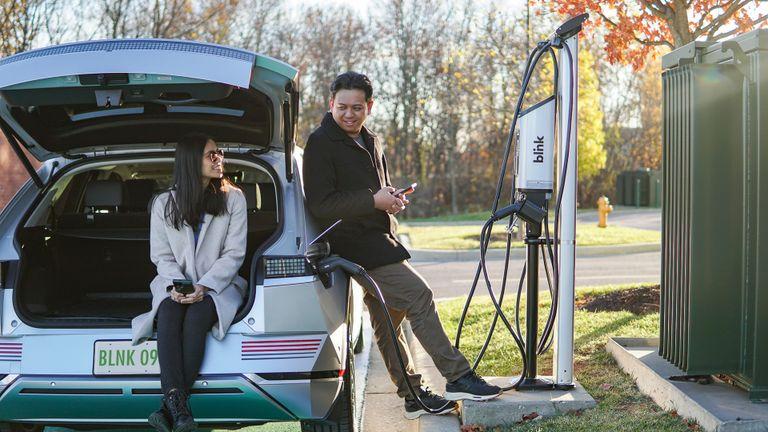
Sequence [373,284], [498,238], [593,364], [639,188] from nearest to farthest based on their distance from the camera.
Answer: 1. [373,284]
2. [593,364]
3. [498,238]
4. [639,188]

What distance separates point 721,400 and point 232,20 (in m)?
22.0

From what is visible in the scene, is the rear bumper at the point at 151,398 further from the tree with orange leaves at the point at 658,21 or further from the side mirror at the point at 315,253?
the tree with orange leaves at the point at 658,21

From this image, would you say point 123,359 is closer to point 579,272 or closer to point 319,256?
point 319,256

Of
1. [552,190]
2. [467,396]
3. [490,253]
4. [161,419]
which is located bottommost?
[490,253]

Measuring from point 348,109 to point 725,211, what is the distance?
78.1 inches

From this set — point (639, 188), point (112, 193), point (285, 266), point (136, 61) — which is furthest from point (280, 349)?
point (639, 188)

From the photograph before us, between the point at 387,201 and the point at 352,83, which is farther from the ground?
the point at 352,83

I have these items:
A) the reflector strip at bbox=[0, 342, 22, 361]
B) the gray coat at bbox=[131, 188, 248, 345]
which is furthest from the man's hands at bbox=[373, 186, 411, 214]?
the reflector strip at bbox=[0, 342, 22, 361]

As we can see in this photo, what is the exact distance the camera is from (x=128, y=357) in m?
4.09

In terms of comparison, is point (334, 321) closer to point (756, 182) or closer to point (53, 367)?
point (53, 367)

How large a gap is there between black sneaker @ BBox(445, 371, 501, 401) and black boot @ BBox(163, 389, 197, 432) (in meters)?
1.48

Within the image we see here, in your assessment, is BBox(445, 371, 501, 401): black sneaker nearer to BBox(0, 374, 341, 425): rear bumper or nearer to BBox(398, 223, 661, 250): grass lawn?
BBox(0, 374, 341, 425): rear bumper

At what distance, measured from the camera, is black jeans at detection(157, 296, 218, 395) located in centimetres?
398

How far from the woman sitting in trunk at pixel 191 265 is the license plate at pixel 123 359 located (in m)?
0.06
